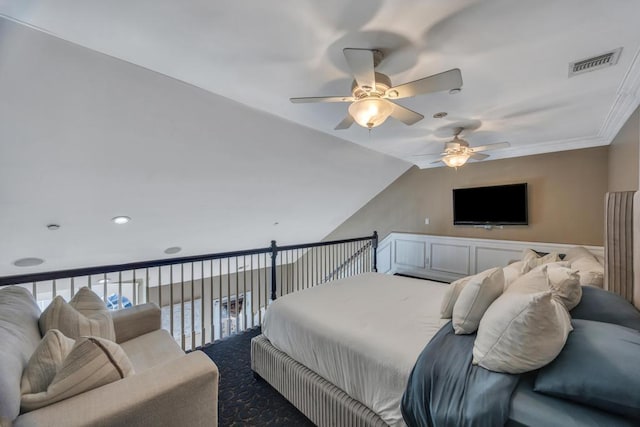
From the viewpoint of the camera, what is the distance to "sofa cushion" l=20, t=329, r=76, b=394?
3.42 feet

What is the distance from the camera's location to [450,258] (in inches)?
207

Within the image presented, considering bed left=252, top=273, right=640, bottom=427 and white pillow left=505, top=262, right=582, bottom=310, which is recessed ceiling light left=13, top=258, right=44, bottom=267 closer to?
bed left=252, top=273, right=640, bottom=427

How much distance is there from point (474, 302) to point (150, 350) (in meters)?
2.12

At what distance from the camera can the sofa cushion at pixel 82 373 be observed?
100 centimetres

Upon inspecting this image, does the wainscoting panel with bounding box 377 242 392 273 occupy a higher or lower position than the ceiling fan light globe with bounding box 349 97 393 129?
lower

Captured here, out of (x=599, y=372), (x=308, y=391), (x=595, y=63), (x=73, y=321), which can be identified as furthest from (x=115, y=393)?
(x=595, y=63)

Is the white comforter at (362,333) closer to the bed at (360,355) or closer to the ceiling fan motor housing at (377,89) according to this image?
the bed at (360,355)

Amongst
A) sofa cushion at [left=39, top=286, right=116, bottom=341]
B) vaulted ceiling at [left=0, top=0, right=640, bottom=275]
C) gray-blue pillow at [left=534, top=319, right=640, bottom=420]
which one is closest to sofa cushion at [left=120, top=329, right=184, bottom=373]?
sofa cushion at [left=39, top=286, right=116, bottom=341]

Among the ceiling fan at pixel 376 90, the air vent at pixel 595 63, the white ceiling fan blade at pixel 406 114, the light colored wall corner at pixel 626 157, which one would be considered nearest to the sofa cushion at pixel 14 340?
the ceiling fan at pixel 376 90

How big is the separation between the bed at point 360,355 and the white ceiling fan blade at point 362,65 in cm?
161

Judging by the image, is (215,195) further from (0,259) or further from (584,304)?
(584,304)

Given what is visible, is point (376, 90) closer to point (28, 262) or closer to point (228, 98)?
point (228, 98)

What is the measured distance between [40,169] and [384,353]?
3.43m

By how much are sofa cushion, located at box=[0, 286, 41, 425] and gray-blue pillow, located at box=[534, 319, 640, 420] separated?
6.30 feet
